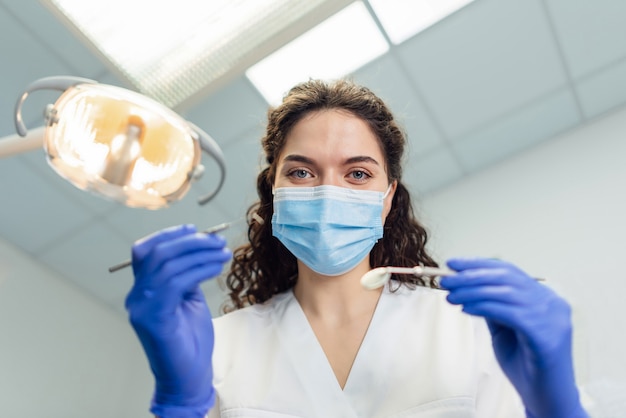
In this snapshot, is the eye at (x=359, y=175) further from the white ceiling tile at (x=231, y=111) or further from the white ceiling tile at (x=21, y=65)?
the white ceiling tile at (x=21, y=65)

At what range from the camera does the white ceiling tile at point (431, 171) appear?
2.79 metres

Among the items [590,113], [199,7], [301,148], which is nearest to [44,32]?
[199,7]

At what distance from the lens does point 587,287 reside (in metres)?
2.07

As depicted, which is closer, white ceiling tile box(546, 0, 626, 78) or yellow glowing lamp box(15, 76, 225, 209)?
yellow glowing lamp box(15, 76, 225, 209)

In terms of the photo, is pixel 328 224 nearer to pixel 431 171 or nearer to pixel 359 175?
pixel 359 175

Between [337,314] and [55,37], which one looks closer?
[337,314]

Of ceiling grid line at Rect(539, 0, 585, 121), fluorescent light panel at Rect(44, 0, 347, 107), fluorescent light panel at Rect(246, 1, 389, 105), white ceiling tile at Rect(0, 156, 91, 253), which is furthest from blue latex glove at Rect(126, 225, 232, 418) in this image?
white ceiling tile at Rect(0, 156, 91, 253)

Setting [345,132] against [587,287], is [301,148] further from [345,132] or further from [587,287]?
[587,287]

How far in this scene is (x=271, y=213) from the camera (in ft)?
5.08

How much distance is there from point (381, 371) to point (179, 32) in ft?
4.56

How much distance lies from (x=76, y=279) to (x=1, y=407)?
2.77 feet

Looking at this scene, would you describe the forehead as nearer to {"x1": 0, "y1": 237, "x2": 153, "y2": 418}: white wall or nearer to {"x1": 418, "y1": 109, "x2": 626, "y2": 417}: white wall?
{"x1": 418, "y1": 109, "x2": 626, "y2": 417}: white wall

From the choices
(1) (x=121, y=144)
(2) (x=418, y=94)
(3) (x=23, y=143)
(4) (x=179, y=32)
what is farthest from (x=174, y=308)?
(2) (x=418, y=94)

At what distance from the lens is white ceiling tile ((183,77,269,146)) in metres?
2.45
